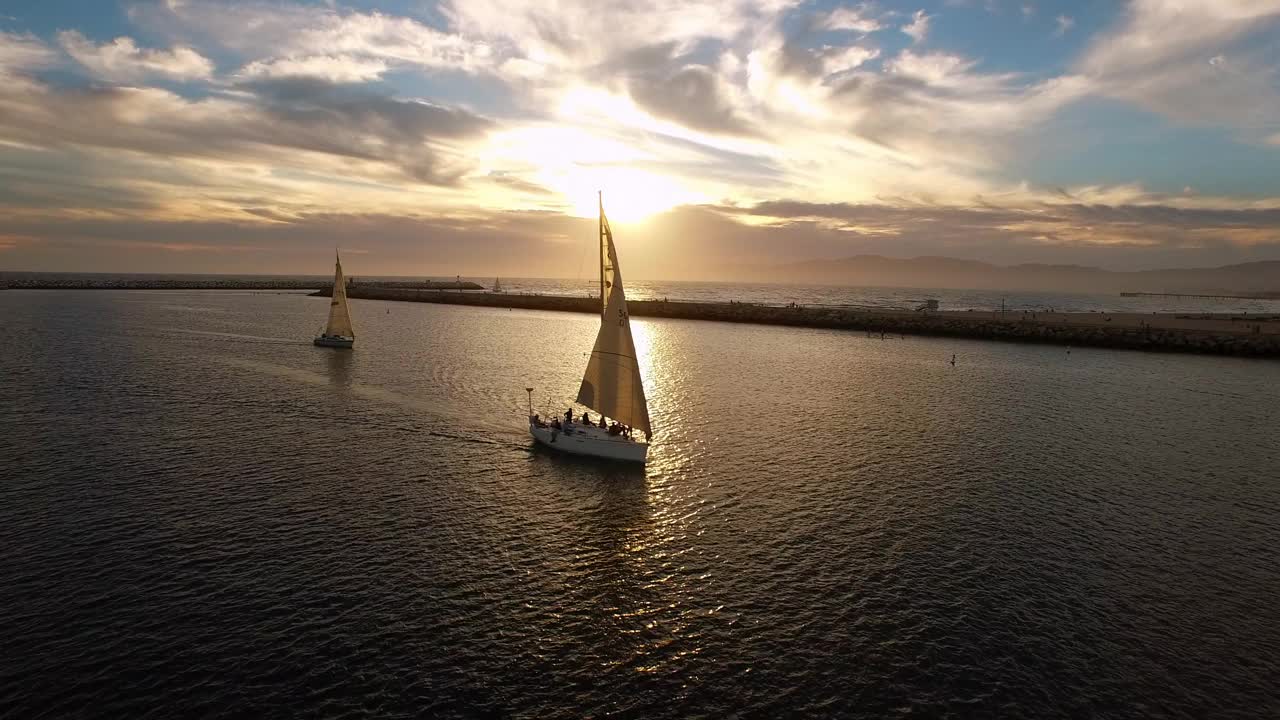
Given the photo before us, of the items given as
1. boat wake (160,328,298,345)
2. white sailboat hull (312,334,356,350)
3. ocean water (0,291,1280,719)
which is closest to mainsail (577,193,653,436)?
Result: ocean water (0,291,1280,719)

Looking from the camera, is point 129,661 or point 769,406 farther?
point 769,406

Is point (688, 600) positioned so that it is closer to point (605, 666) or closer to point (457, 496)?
point (605, 666)

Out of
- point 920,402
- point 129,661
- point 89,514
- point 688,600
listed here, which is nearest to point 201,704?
point 129,661

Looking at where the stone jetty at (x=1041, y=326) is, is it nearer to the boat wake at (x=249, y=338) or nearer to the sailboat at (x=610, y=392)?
the boat wake at (x=249, y=338)

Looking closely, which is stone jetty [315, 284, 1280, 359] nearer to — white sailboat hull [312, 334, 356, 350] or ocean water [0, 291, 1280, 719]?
ocean water [0, 291, 1280, 719]

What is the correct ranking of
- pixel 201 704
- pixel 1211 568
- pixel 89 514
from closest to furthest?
pixel 201 704
pixel 1211 568
pixel 89 514

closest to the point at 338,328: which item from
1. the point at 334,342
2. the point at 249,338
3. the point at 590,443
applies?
the point at 334,342

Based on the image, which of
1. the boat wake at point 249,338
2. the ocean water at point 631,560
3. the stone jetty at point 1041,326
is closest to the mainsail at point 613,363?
the ocean water at point 631,560
